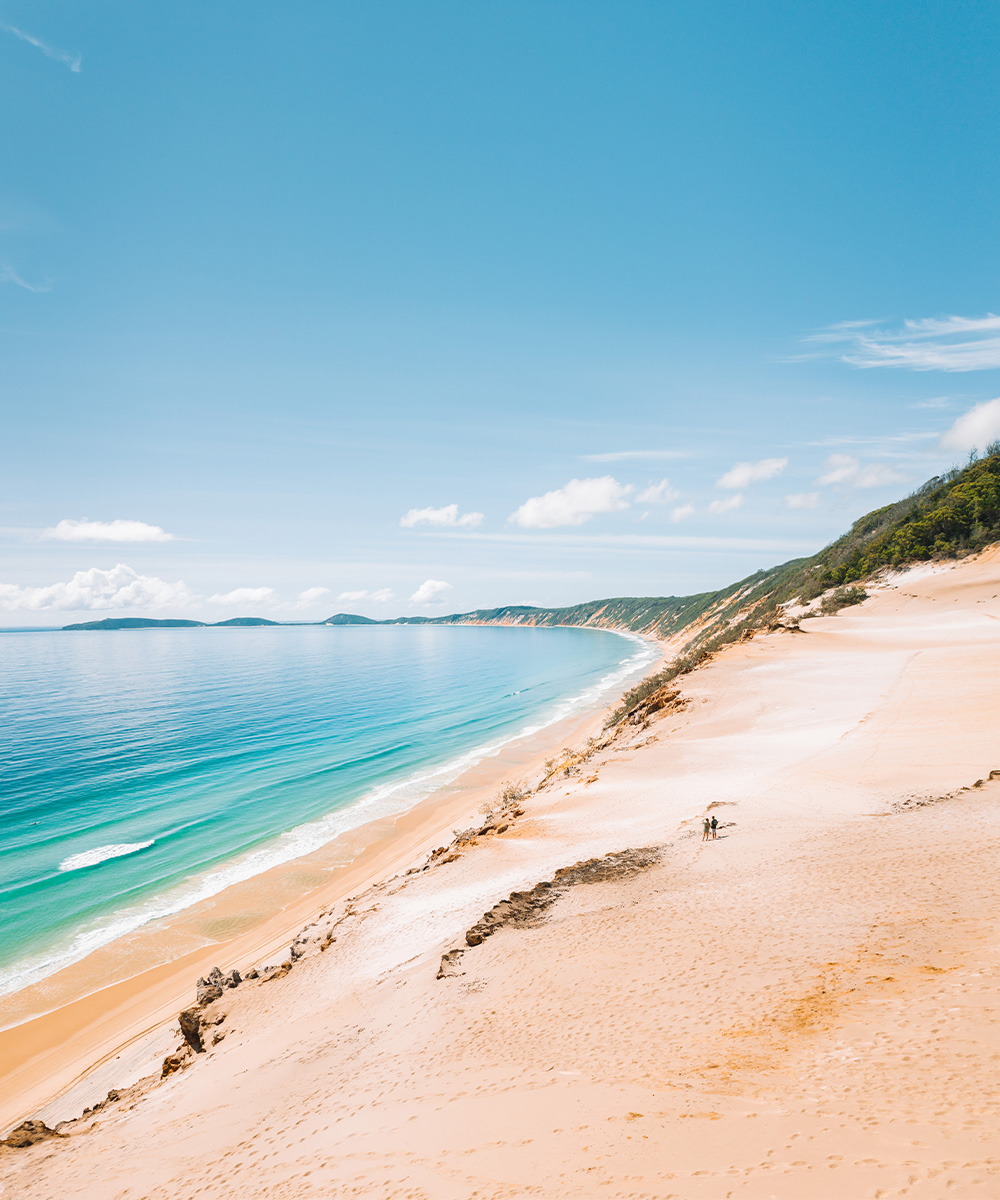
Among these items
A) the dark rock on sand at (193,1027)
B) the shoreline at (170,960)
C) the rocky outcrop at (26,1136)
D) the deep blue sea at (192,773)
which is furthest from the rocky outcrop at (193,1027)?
the deep blue sea at (192,773)

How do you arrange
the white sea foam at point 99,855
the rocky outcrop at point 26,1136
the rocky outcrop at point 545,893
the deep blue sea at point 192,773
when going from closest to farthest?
the rocky outcrop at point 26,1136 → the rocky outcrop at point 545,893 → the deep blue sea at point 192,773 → the white sea foam at point 99,855

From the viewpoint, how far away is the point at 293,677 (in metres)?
69.4

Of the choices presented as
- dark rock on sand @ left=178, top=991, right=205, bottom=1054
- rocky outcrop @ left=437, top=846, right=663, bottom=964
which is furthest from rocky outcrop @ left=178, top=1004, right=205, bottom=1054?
rocky outcrop @ left=437, top=846, right=663, bottom=964

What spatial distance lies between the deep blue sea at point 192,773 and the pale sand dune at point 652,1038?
1189 centimetres

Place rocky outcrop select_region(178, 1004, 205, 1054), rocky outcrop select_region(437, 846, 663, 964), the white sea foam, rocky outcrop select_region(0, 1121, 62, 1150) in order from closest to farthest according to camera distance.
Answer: rocky outcrop select_region(0, 1121, 62, 1150)
rocky outcrop select_region(437, 846, 663, 964)
rocky outcrop select_region(178, 1004, 205, 1054)
the white sea foam

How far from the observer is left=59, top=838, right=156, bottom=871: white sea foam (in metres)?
20.5

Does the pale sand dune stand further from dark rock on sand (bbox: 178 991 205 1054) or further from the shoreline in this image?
the shoreline

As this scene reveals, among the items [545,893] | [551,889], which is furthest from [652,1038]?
[551,889]

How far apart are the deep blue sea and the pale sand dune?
11.9 metres

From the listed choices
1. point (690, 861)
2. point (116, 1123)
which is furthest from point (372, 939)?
point (690, 861)

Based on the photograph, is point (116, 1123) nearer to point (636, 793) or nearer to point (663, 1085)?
point (663, 1085)

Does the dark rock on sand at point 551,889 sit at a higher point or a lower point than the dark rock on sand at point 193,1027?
higher

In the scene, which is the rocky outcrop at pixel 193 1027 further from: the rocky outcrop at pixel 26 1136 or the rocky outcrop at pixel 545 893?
the rocky outcrop at pixel 545 893

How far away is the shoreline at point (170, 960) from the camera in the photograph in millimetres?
12383
